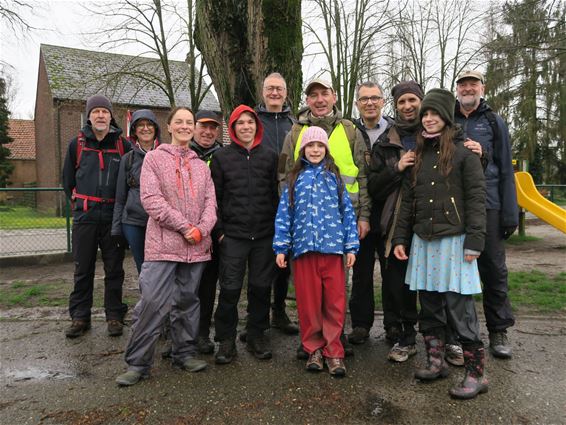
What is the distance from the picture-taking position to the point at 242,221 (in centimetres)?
369

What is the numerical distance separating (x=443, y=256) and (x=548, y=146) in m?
30.1

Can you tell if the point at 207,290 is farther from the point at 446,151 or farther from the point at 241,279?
the point at 446,151

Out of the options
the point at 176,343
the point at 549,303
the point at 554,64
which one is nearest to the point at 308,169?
the point at 176,343

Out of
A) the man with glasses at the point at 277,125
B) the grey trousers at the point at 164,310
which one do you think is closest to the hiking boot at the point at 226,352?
the grey trousers at the point at 164,310

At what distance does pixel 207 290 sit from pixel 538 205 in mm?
6932

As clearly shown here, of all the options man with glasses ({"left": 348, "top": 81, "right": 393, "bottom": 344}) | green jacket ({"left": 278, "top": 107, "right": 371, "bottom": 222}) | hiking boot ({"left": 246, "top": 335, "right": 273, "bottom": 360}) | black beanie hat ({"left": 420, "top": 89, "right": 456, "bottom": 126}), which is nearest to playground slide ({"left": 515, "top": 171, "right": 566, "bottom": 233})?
man with glasses ({"left": 348, "top": 81, "right": 393, "bottom": 344})

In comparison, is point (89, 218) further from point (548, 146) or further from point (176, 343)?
point (548, 146)

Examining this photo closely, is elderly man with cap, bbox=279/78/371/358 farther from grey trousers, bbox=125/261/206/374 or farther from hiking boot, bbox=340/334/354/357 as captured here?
grey trousers, bbox=125/261/206/374

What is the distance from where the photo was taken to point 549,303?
5.22m

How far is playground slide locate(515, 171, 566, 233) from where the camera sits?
26.2 feet

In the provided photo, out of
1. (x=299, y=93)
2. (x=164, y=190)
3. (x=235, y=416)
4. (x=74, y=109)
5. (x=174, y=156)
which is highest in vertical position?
(x=74, y=109)

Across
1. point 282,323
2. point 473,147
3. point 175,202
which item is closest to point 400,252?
point 473,147

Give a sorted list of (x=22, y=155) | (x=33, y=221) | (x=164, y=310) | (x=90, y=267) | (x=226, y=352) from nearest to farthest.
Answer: (x=164, y=310) → (x=226, y=352) → (x=90, y=267) → (x=33, y=221) → (x=22, y=155)

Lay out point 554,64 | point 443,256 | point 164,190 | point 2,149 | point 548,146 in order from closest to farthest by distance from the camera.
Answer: point 443,256 → point 164,190 → point 554,64 → point 548,146 → point 2,149
